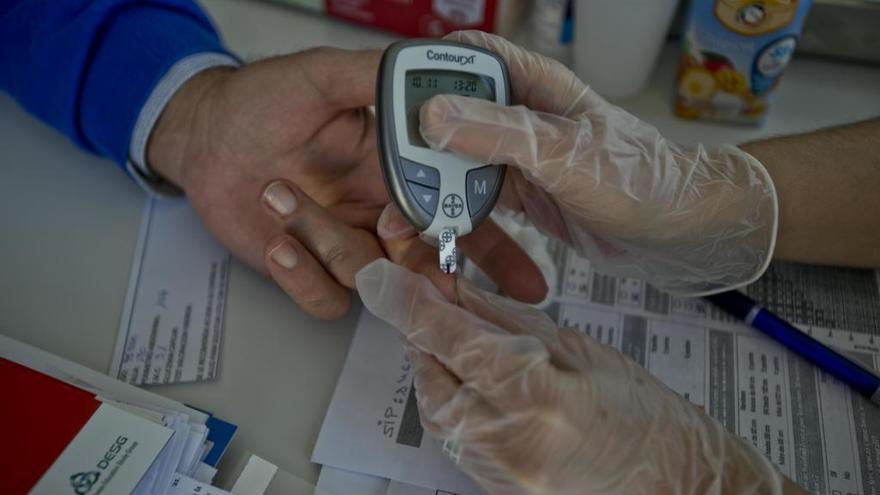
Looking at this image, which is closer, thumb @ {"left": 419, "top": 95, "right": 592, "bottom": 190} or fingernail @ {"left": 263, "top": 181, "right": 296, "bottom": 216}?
thumb @ {"left": 419, "top": 95, "right": 592, "bottom": 190}

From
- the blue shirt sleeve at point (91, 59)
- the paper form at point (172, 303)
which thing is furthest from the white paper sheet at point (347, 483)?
the blue shirt sleeve at point (91, 59)

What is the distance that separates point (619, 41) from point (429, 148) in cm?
35

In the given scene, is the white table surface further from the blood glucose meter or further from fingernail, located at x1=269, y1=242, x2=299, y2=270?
the blood glucose meter

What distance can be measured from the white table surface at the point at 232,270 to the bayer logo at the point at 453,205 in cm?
17

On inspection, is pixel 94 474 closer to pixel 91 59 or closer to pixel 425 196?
pixel 425 196

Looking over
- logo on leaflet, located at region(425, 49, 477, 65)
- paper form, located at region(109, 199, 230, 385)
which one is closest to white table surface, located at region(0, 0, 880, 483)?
paper form, located at region(109, 199, 230, 385)

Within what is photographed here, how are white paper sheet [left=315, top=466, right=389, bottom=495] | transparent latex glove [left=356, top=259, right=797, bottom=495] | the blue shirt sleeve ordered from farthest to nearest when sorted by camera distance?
the blue shirt sleeve → white paper sheet [left=315, top=466, right=389, bottom=495] → transparent latex glove [left=356, top=259, right=797, bottom=495]

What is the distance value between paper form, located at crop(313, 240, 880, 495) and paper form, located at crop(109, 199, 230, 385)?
0.14 metres

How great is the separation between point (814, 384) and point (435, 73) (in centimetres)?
43

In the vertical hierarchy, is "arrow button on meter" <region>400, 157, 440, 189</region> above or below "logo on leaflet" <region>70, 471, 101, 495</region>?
above

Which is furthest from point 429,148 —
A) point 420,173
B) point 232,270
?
point 232,270

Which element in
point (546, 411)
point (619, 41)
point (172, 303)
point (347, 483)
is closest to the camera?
point (546, 411)

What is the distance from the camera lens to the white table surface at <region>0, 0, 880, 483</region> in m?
0.61

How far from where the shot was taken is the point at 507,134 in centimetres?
53
